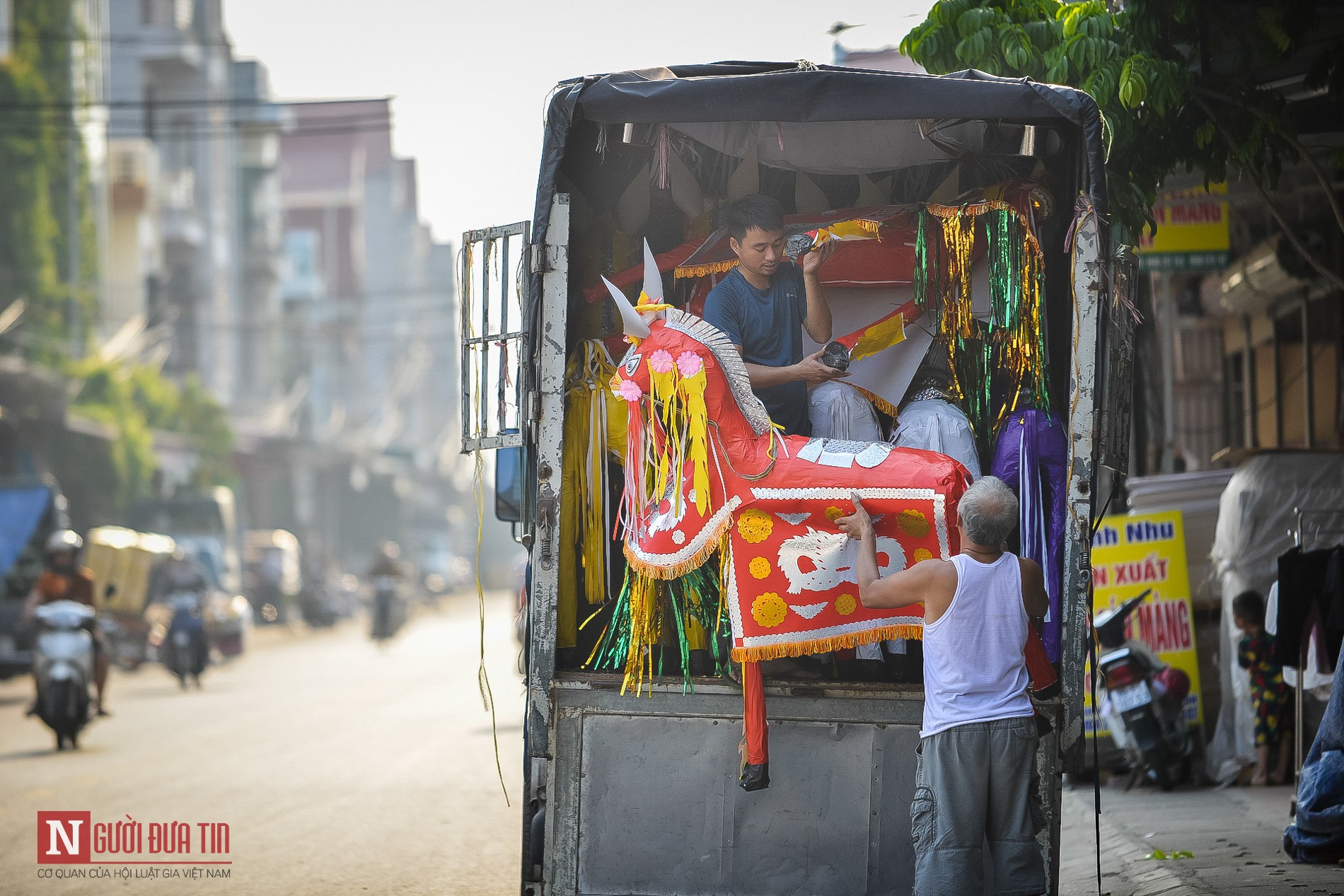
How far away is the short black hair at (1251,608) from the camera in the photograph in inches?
337

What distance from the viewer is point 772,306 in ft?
18.7

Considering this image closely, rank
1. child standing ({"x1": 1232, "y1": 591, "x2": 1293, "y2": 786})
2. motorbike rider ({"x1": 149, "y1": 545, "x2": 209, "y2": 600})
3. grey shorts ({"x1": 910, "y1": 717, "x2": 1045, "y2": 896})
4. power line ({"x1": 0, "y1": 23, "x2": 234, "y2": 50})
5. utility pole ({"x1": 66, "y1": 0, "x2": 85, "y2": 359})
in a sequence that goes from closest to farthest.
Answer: grey shorts ({"x1": 910, "y1": 717, "x2": 1045, "y2": 896})
child standing ({"x1": 1232, "y1": 591, "x2": 1293, "y2": 786})
motorbike rider ({"x1": 149, "y1": 545, "x2": 209, "y2": 600})
power line ({"x1": 0, "y1": 23, "x2": 234, "y2": 50})
utility pole ({"x1": 66, "y1": 0, "x2": 85, "y2": 359})

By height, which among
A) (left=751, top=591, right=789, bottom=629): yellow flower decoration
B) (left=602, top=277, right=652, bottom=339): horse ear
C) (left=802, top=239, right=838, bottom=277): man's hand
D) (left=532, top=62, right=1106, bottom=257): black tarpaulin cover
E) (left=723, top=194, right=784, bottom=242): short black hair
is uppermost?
(left=532, top=62, right=1106, bottom=257): black tarpaulin cover

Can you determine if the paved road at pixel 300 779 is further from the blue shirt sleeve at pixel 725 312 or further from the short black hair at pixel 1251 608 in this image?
the short black hair at pixel 1251 608

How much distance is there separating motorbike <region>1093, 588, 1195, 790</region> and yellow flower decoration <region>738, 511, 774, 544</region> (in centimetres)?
453

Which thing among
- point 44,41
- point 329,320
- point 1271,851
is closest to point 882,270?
point 1271,851

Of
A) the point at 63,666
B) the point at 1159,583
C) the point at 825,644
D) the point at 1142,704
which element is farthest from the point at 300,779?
the point at 825,644

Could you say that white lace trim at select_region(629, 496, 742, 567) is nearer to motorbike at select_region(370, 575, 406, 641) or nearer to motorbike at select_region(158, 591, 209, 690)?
motorbike at select_region(158, 591, 209, 690)

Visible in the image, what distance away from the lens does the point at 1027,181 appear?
559cm

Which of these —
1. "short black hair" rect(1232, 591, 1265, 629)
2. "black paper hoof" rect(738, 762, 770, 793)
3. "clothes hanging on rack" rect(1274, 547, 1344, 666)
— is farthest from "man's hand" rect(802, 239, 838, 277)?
"short black hair" rect(1232, 591, 1265, 629)

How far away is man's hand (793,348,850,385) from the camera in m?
5.49

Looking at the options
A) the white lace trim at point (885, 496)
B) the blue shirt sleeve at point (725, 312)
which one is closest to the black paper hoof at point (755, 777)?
the white lace trim at point (885, 496)

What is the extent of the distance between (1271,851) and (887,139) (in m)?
3.59

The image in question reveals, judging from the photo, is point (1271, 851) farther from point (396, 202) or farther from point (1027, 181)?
point (396, 202)
